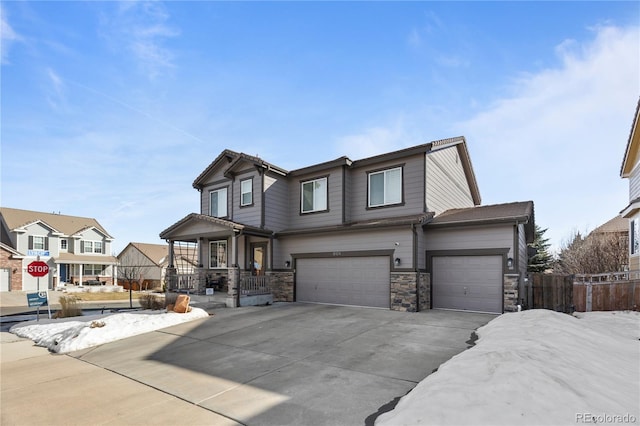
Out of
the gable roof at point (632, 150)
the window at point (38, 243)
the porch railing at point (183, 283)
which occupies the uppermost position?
the gable roof at point (632, 150)

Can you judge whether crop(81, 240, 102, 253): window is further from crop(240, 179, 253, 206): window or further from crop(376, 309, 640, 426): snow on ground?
crop(376, 309, 640, 426): snow on ground

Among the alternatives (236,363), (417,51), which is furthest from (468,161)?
(236,363)

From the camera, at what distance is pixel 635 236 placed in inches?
500

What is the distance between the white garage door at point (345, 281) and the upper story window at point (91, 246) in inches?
1234

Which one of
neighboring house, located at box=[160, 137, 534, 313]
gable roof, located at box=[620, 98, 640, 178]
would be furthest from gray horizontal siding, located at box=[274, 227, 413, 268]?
gable roof, located at box=[620, 98, 640, 178]

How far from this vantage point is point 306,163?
16.4 m

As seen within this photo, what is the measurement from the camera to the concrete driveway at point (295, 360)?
4559 millimetres

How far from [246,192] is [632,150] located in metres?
16.7

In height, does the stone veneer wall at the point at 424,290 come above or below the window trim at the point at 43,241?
below

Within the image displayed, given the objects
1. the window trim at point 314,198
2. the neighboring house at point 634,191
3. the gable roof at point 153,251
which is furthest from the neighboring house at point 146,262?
the neighboring house at point 634,191

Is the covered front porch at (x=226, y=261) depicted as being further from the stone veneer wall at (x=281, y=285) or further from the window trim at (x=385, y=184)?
the window trim at (x=385, y=184)

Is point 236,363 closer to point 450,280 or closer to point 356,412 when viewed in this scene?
point 356,412

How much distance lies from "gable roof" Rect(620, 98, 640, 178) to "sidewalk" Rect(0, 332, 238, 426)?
1657 centimetres

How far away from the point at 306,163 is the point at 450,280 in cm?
846
